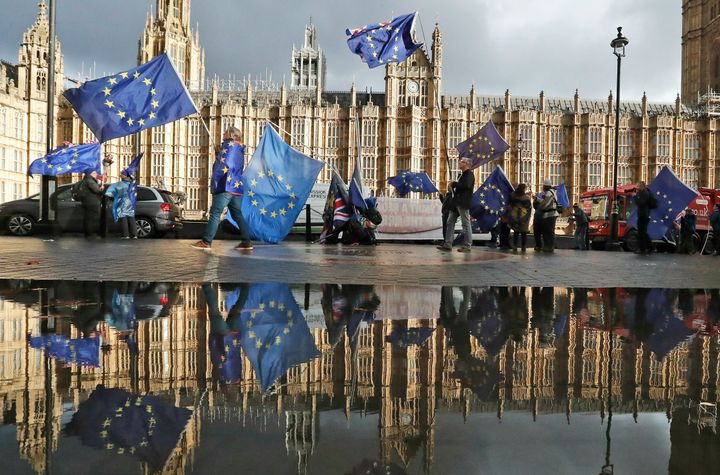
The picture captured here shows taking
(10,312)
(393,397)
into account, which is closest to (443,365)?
(393,397)

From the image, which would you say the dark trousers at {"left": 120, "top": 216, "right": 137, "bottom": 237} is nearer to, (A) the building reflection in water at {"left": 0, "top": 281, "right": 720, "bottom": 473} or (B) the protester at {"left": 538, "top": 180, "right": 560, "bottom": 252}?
(B) the protester at {"left": 538, "top": 180, "right": 560, "bottom": 252}

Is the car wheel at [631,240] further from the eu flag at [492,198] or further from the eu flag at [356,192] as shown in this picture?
the eu flag at [356,192]

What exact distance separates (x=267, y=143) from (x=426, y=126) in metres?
42.1

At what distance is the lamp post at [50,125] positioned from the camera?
38.4 feet

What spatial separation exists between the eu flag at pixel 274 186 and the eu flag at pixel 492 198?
16.3ft

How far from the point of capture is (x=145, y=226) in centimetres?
1482

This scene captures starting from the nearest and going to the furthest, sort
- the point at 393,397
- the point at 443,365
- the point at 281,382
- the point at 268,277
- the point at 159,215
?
the point at 393,397 < the point at 281,382 < the point at 443,365 < the point at 268,277 < the point at 159,215

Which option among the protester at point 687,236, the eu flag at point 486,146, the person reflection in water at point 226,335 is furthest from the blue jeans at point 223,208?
the protester at point 687,236

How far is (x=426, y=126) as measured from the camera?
167ft

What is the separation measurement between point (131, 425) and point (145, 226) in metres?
14.1

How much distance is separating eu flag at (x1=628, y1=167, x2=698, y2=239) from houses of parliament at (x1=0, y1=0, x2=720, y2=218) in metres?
36.7

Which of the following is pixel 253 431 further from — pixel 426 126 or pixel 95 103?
pixel 426 126

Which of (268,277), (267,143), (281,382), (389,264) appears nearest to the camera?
(281,382)

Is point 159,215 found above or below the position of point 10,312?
above
